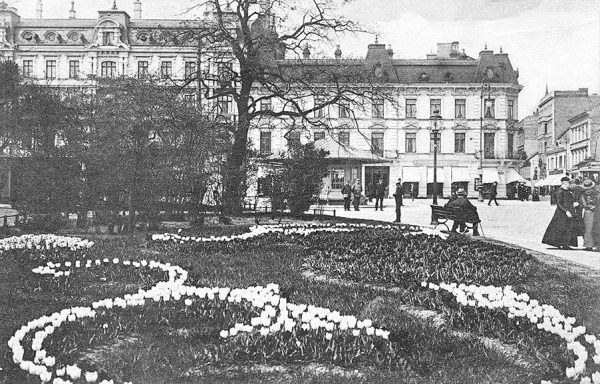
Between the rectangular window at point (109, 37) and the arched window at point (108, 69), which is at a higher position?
the arched window at point (108, 69)

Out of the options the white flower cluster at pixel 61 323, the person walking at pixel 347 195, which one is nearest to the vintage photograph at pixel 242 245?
the white flower cluster at pixel 61 323

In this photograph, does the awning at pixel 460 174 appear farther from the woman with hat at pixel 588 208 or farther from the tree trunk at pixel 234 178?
the woman with hat at pixel 588 208

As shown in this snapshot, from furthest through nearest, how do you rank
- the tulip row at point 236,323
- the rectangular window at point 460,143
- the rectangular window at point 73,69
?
1. the rectangular window at point 460,143
2. the rectangular window at point 73,69
3. the tulip row at point 236,323

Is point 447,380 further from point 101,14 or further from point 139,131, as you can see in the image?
point 139,131

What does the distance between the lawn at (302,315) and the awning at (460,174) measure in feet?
68.7

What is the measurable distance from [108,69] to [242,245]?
12325 mm

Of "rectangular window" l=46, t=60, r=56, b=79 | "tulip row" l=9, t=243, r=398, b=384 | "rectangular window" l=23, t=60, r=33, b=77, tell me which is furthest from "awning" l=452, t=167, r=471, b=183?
"tulip row" l=9, t=243, r=398, b=384

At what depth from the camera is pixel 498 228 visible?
1359 cm

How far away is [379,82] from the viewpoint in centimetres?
2469

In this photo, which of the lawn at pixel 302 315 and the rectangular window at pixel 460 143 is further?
the rectangular window at pixel 460 143

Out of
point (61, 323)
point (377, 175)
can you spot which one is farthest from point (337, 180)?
point (61, 323)

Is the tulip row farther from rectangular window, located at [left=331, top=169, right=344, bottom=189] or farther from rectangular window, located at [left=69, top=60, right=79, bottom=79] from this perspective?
rectangular window, located at [left=331, top=169, right=344, bottom=189]

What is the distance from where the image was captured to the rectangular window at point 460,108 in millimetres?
37250

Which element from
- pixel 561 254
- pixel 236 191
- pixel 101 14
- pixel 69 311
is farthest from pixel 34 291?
pixel 236 191
